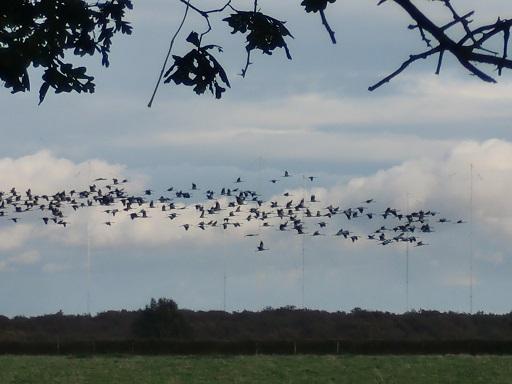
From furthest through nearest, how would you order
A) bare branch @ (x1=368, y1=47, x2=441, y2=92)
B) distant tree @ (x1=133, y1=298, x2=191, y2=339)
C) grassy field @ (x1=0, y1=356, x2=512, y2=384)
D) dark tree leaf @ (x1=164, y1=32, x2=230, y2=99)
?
distant tree @ (x1=133, y1=298, x2=191, y2=339) < grassy field @ (x1=0, y1=356, x2=512, y2=384) < dark tree leaf @ (x1=164, y1=32, x2=230, y2=99) < bare branch @ (x1=368, y1=47, x2=441, y2=92)

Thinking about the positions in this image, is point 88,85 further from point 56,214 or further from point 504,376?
point 504,376

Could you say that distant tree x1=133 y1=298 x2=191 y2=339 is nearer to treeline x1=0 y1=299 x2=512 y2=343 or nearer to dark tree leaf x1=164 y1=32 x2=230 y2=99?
treeline x1=0 y1=299 x2=512 y2=343

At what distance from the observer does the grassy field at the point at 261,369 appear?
129 feet

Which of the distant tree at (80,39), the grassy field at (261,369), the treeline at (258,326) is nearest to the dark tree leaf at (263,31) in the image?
the distant tree at (80,39)

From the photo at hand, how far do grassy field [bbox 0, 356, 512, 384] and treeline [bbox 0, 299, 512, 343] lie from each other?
708 centimetres

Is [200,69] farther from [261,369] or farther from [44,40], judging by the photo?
[261,369]

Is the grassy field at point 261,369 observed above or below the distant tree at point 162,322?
below

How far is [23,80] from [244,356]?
126ft

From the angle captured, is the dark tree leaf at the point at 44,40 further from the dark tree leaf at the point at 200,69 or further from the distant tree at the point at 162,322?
the distant tree at the point at 162,322

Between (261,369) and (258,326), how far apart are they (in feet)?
49.4

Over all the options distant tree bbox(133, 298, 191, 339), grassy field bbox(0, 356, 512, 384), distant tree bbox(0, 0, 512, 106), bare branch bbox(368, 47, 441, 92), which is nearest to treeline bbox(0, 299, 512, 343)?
distant tree bbox(133, 298, 191, 339)

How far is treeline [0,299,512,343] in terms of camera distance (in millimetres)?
54625

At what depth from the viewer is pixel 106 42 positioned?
11.4 meters

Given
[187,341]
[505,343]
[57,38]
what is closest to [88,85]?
[57,38]
